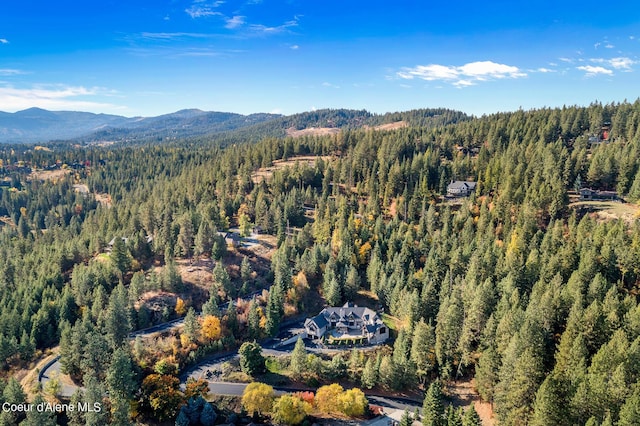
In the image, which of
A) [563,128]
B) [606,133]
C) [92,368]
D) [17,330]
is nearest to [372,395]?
[92,368]

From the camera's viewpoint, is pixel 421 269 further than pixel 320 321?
Yes

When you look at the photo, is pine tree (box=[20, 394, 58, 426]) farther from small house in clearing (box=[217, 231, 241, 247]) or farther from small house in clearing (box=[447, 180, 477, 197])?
small house in clearing (box=[447, 180, 477, 197])

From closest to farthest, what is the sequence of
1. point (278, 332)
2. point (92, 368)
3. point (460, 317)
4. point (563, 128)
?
point (92, 368) → point (460, 317) → point (278, 332) → point (563, 128)

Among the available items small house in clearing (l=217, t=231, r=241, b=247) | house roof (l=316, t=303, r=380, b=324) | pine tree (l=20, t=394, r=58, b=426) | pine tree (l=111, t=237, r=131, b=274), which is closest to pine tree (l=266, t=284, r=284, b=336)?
house roof (l=316, t=303, r=380, b=324)

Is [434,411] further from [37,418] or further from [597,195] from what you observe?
[597,195]

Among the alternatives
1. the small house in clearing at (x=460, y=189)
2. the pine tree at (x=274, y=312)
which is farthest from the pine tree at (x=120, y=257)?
the small house in clearing at (x=460, y=189)

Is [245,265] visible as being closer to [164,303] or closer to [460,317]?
[164,303]

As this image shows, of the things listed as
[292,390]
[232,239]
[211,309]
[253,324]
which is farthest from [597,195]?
[211,309]
